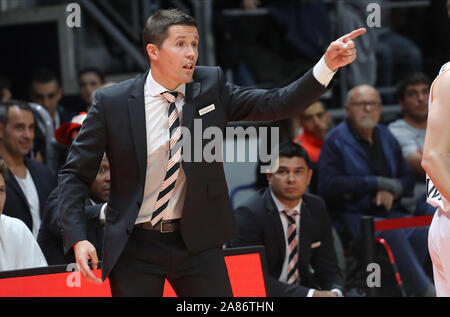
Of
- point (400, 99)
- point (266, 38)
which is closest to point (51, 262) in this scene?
point (400, 99)

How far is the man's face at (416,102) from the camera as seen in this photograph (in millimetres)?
6457

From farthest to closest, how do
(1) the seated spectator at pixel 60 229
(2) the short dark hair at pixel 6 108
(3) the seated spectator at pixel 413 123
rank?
1. (3) the seated spectator at pixel 413 123
2. (2) the short dark hair at pixel 6 108
3. (1) the seated spectator at pixel 60 229

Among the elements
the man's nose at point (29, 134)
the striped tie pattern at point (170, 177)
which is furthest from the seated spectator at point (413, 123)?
the striped tie pattern at point (170, 177)

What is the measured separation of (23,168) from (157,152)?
277 cm

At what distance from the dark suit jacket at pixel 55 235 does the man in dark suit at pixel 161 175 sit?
1.49m

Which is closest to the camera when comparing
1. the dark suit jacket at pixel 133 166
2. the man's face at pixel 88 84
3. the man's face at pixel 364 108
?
the dark suit jacket at pixel 133 166

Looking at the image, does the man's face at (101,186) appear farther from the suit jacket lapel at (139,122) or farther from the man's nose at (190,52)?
the man's nose at (190,52)

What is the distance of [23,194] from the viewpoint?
507cm

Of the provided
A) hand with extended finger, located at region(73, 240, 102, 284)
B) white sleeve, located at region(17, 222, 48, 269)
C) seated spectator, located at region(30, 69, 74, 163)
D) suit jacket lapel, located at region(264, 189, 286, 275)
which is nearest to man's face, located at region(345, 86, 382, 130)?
suit jacket lapel, located at region(264, 189, 286, 275)

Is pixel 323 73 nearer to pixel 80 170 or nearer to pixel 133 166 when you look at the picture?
pixel 133 166

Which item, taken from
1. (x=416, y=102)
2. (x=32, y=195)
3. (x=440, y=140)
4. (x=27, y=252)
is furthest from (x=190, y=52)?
(x=416, y=102)

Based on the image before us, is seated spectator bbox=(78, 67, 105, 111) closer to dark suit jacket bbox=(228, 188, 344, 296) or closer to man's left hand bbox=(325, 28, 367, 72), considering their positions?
dark suit jacket bbox=(228, 188, 344, 296)

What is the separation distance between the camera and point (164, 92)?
292cm
